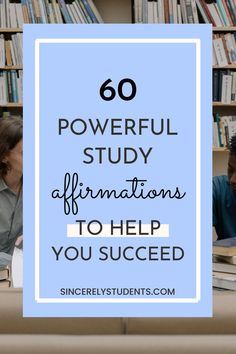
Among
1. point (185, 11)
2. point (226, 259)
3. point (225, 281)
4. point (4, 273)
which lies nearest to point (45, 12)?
point (185, 11)

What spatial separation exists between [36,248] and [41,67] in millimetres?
176

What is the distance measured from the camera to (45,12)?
408cm

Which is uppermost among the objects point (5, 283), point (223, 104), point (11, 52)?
point (11, 52)

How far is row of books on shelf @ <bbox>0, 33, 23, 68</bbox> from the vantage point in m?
4.08

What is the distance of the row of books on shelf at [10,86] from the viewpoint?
4094 mm

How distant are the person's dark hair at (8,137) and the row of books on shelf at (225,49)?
76.7 inches

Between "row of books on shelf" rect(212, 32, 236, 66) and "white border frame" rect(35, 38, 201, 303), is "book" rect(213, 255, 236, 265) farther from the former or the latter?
"row of books on shelf" rect(212, 32, 236, 66)

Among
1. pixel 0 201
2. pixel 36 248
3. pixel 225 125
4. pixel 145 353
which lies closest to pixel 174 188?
pixel 36 248

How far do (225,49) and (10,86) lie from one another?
1.63 m

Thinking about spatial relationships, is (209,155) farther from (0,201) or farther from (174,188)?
(0,201)

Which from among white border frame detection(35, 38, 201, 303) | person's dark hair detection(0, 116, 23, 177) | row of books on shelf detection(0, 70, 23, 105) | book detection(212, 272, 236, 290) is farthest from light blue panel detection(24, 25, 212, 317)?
row of books on shelf detection(0, 70, 23, 105)

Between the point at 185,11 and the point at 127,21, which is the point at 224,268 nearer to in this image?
the point at 185,11

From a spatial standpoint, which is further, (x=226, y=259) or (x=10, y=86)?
(x=10, y=86)

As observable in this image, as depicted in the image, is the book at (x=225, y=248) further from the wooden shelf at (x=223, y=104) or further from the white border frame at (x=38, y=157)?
the wooden shelf at (x=223, y=104)
